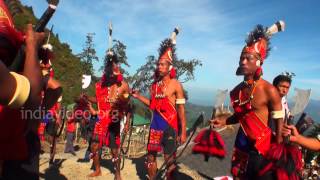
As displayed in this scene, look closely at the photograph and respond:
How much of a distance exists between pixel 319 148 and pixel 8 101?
280cm

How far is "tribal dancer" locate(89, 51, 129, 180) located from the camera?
27.0 feet

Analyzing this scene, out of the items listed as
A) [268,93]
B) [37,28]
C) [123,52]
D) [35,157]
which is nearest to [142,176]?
[268,93]

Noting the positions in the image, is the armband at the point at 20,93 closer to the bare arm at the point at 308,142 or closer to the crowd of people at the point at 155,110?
the crowd of people at the point at 155,110

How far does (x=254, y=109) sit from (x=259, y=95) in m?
0.20

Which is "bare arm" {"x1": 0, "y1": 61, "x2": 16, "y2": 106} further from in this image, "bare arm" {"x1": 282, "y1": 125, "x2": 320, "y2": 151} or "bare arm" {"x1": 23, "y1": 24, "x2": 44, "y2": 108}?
"bare arm" {"x1": 282, "y1": 125, "x2": 320, "y2": 151}

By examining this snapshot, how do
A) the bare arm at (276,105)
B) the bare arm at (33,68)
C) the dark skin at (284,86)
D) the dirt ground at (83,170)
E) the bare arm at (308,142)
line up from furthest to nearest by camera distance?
the dirt ground at (83,170), the dark skin at (284,86), the bare arm at (276,105), the bare arm at (308,142), the bare arm at (33,68)

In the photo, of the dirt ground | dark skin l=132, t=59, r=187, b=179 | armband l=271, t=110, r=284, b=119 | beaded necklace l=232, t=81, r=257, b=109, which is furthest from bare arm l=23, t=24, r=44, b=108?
the dirt ground

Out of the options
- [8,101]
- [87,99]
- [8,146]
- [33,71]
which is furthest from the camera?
[87,99]

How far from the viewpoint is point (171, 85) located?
7691 mm

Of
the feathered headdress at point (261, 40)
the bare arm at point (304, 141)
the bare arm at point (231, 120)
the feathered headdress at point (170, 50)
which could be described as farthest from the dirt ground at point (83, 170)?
the bare arm at point (304, 141)

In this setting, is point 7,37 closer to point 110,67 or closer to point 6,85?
point 6,85

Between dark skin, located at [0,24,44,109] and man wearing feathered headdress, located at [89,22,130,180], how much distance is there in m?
6.17

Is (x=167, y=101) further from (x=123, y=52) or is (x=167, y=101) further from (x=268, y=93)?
(x=123, y=52)

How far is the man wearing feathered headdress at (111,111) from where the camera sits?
8227 mm
